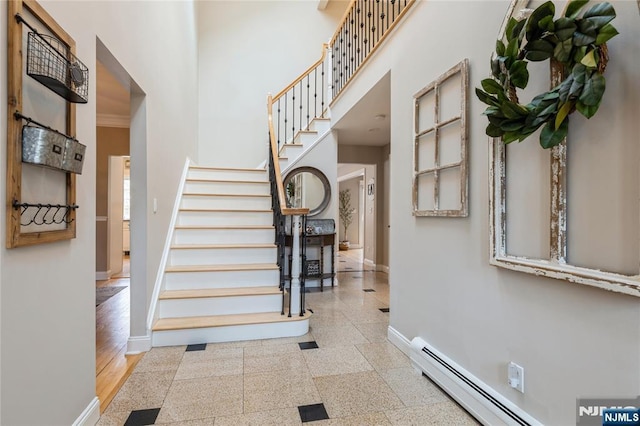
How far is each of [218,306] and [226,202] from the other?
1661 mm

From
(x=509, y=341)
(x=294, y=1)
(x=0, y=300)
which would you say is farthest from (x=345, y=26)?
(x=0, y=300)

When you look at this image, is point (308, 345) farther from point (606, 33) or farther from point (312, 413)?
point (606, 33)

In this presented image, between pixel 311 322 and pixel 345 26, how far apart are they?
3.94 meters

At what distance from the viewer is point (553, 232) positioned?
4.15 feet

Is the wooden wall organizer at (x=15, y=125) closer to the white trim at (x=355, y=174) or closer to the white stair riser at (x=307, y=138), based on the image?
the white stair riser at (x=307, y=138)

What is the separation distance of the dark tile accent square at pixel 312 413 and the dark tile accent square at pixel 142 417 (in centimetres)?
80

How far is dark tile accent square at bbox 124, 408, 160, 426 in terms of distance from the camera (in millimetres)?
1658

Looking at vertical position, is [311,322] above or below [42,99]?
below

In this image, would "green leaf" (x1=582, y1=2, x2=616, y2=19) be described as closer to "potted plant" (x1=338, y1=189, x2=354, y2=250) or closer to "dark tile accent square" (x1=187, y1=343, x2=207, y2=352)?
"dark tile accent square" (x1=187, y1=343, x2=207, y2=352)

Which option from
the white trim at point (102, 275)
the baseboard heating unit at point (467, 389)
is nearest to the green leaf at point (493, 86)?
the baseboard heating unit at point (467, 389)

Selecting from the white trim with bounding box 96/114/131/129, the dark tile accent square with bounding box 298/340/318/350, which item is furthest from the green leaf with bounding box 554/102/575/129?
the white trim with bounding box 96/114/131/129

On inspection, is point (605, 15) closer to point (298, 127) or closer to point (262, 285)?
point (262, 285)

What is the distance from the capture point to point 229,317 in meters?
2.79

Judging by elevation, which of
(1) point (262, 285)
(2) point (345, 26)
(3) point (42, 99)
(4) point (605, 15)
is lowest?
(1) point (262, 285)
